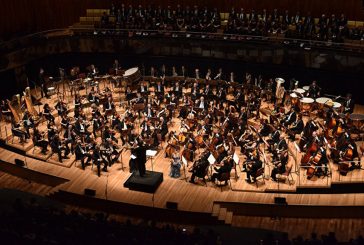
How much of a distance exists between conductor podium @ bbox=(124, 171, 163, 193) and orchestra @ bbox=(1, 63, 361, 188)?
163 millimetres

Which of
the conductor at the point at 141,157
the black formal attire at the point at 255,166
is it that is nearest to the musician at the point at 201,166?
the black formal attire at the point at 255,166

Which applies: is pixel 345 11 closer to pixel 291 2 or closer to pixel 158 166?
pixel 291 2

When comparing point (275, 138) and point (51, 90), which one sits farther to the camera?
point (51, 90)

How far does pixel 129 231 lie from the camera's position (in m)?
7.88

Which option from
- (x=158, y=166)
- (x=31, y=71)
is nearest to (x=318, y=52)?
(x=158, y=166)

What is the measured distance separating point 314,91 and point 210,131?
138 inches

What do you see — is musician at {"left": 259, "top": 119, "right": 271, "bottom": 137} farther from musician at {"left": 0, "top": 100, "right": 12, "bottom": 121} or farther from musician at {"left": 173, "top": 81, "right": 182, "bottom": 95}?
musician at {"left": 0, "top": 100, "right": 12, "bottom": 121}

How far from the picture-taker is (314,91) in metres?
13.4

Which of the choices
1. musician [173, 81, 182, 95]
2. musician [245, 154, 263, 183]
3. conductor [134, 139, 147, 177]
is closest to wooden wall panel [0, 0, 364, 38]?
musician [173, 81, 182, 95]

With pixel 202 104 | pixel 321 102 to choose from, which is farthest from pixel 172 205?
pixel 321 102

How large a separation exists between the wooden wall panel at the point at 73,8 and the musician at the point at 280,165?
23.6 ft

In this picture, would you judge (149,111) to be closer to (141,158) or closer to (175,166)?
(175,166)

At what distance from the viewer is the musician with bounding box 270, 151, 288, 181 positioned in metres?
10.1

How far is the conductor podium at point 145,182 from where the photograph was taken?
1043 centimetres
